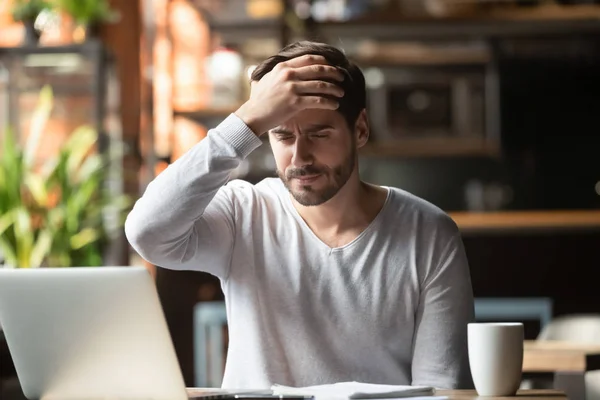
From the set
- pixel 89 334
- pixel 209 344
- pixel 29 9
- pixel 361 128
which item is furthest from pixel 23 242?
pixel 89 334

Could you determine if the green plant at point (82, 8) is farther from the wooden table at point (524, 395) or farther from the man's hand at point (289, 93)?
the wooden table at point (524, 395)

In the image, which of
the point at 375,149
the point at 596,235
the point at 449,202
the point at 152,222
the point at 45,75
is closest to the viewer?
the point at 152,222

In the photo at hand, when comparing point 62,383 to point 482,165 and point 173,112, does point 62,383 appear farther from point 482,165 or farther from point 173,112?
point 482,165

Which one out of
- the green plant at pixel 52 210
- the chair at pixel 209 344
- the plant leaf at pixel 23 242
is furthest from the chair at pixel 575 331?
the plant leaf at pixel 23 242

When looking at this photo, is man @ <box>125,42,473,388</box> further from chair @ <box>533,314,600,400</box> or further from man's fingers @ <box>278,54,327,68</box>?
chair @ <box>533,314,600,400</box>

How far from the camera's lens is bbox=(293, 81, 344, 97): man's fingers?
6.35 feet

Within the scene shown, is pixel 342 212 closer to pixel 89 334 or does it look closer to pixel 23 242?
pixel 89 334

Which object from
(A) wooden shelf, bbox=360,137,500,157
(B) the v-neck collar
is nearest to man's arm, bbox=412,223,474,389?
(B) the v-neck collar

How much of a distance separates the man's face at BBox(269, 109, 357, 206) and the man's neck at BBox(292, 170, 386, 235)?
6 cm

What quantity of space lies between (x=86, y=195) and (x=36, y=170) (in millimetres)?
1502

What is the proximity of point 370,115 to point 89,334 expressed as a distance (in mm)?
5193

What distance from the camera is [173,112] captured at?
19.7 ft

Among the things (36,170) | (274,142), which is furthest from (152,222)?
(36,170)

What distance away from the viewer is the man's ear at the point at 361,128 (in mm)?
2242
